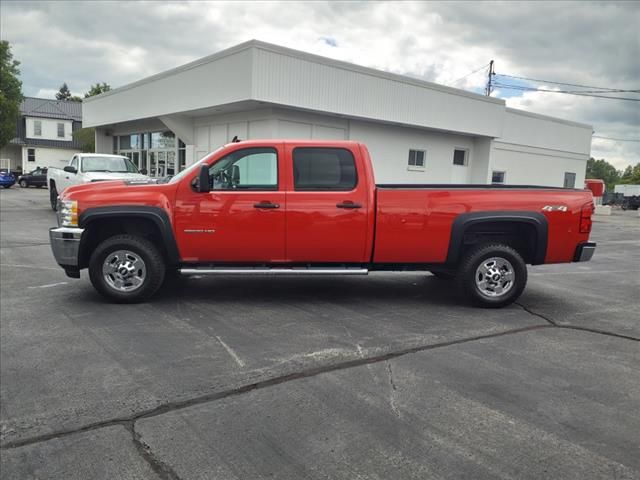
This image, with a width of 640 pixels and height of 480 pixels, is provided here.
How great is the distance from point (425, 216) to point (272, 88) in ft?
37.4

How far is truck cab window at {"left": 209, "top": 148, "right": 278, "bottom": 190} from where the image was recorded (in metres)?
6.32

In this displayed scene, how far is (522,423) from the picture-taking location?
11.4 ft

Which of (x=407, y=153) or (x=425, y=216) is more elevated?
(x=407, y=153)

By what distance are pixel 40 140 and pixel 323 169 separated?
174ft

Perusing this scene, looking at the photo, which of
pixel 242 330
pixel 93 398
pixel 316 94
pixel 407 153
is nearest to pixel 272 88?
pixel 316 94

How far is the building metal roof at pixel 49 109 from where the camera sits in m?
51.5

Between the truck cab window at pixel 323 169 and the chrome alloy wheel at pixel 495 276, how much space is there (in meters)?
1.97

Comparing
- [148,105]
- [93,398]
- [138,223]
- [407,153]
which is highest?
[148,105]

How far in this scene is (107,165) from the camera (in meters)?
16.0

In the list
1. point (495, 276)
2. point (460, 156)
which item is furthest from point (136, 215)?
point (460, 156)

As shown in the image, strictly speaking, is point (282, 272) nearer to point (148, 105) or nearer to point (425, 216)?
point (425, 216)

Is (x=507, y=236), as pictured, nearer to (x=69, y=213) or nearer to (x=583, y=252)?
(x=583, y=252)

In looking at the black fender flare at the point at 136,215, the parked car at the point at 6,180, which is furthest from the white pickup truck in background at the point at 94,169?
the parked car at the point at 6,180

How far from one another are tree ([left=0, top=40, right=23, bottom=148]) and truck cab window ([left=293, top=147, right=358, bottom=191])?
3943 centimetres
